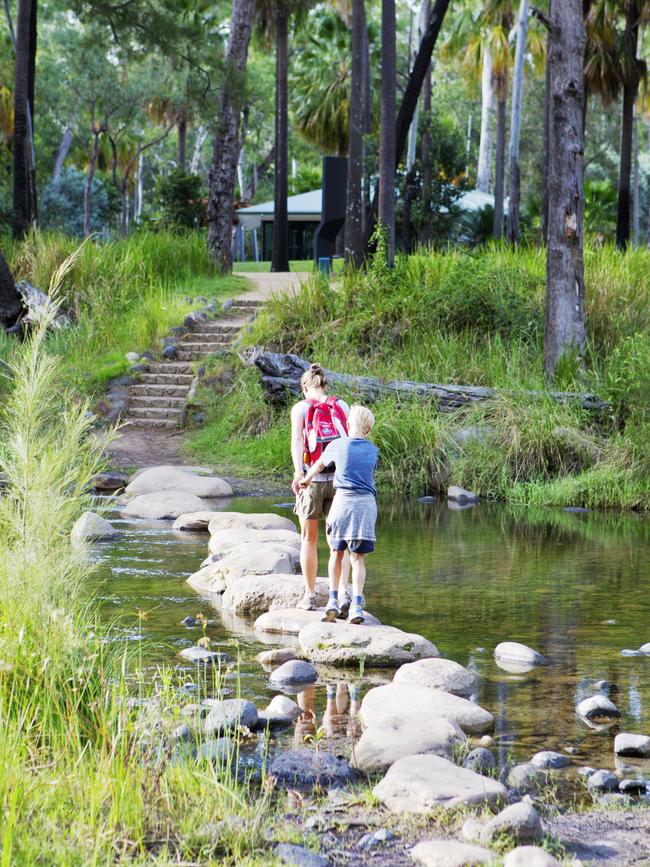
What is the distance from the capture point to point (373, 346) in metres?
17.5

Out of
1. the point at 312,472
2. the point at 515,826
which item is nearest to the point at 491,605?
the point at 312,472

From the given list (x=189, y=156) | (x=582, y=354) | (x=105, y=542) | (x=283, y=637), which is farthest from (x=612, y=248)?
(x=189, y=156)

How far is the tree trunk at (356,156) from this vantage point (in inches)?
846

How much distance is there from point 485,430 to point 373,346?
156 inches

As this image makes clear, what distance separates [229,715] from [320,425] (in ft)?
8.65

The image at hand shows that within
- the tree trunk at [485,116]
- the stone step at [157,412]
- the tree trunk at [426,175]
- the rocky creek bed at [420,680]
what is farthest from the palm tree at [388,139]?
the tree trunk at [485,116]

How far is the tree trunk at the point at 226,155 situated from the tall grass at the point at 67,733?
18.8 metres

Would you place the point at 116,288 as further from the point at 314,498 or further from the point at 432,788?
the point at 432,788

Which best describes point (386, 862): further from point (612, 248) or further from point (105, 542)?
point (612, 248)

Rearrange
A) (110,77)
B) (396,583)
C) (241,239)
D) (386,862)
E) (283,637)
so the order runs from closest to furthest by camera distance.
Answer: (386,862)
(283,637)
(396,583)
(110,77)
(241,239)

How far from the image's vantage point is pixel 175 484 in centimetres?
1316

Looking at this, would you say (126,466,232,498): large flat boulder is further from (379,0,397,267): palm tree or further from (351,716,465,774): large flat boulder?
(351,716,465,774): large flat boulder

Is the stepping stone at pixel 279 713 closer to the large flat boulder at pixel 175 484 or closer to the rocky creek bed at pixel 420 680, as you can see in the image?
the rocky creek bed at pixel 420 680

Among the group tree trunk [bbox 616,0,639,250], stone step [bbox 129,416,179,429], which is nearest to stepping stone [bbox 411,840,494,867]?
stone step [bbox 129,416,179,429]
